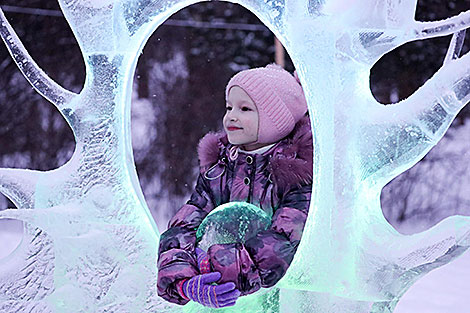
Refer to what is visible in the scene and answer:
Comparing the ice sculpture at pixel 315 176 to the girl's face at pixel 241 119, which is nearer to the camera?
the ice sculpture at pixel 315 176

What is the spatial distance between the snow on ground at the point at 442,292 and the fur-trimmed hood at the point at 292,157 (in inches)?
51.1

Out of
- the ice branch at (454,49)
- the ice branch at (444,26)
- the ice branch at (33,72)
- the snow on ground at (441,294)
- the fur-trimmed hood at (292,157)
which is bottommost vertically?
the snow on ground at (441,294)

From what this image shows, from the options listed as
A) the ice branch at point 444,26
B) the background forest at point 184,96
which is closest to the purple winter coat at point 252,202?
the ice branch at point 444,26

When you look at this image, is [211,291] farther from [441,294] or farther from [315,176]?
[441,294]

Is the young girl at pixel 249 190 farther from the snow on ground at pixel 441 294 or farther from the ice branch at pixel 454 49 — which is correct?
the snow on ground at pixel 441 294

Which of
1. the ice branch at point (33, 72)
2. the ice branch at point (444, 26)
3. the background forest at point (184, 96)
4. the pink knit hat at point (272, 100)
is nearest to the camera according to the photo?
the ice branch at point (444, 26)

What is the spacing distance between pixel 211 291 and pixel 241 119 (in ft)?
1.28

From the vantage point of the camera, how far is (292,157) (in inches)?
57.3

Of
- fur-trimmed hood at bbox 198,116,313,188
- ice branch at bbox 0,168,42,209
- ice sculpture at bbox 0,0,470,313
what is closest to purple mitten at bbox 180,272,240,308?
ice sculpture at bbox 0,0,470,313

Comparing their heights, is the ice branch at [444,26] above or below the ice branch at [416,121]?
above

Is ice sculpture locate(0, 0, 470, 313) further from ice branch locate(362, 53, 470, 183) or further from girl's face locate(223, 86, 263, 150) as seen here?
girl's face locate(223, 86, 263, 150)

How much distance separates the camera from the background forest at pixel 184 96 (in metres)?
3.89

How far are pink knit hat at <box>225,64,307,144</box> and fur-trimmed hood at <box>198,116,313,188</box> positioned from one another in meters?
0.03

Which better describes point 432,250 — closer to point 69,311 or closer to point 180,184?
point 69,311
